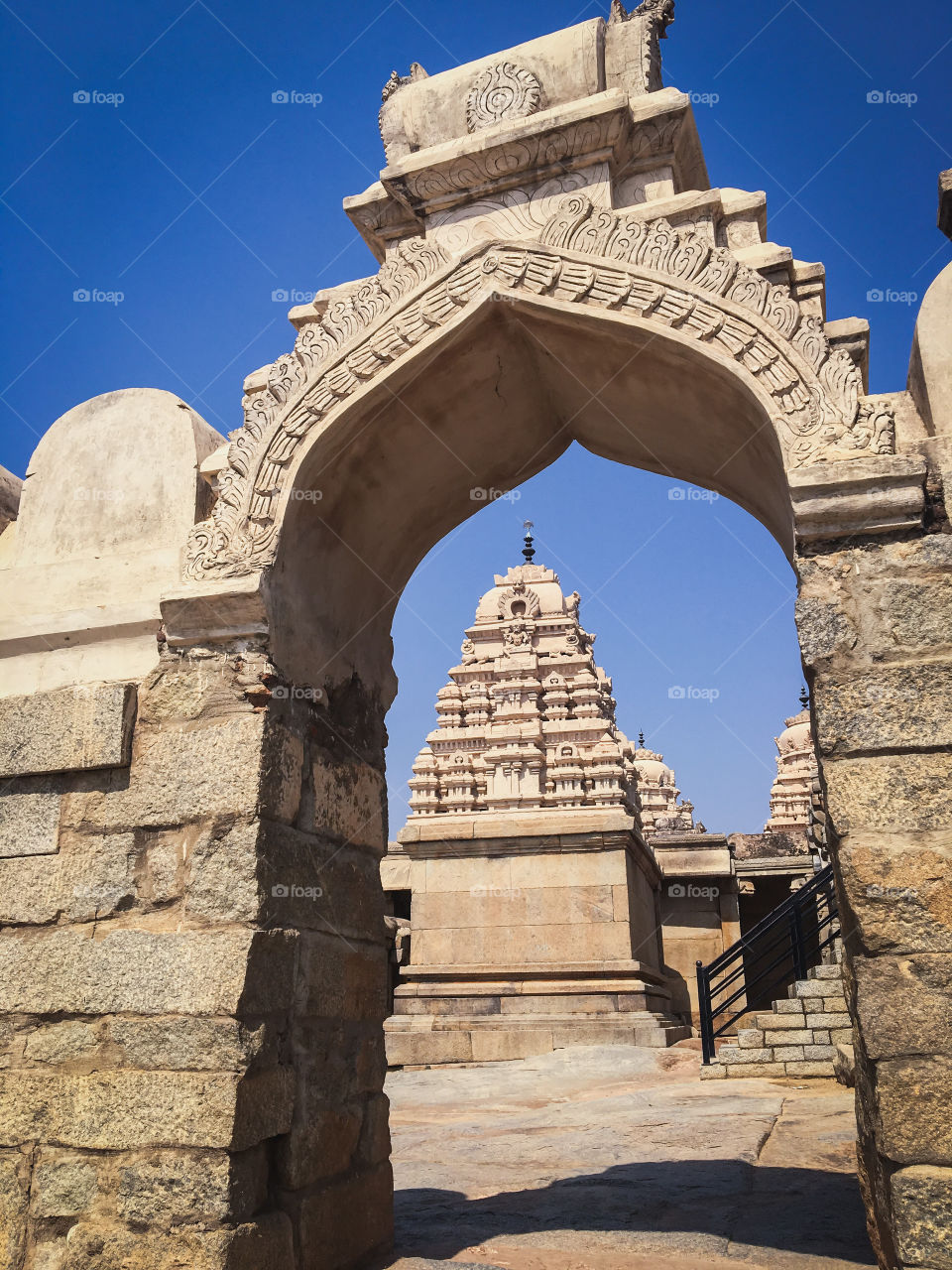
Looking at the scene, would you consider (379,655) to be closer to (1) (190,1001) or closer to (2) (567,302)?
(2) (567,302)

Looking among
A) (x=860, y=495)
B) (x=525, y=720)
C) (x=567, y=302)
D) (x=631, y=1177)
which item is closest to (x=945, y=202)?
(x=860, y=495)

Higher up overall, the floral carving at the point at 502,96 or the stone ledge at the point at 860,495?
the floral carving at the point at 502,96

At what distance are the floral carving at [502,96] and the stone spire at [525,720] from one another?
10.8 meters

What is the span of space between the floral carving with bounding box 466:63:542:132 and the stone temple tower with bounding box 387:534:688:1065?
8.86 metres

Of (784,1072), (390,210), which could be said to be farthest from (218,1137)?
(784,1072)

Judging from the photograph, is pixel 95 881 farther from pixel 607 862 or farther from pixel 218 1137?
pixel 607 862

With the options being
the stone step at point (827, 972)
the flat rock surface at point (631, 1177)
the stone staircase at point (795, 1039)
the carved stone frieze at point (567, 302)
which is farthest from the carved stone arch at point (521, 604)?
the carved stone frieze at point (567, 302)

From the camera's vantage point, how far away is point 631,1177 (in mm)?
4879

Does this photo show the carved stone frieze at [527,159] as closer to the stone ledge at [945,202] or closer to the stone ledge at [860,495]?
the stone ledge at [945,202]

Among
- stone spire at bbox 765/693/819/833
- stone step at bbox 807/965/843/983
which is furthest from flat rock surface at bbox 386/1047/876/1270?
stone spire at bbox 765/693/819/833

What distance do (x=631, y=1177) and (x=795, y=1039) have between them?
4.43m

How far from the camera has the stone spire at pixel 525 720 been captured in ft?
48.8

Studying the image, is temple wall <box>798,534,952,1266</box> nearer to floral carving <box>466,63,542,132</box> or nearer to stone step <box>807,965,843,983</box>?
floral carving <box>466,63,542,132</box>

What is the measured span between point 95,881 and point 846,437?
295 centimetres
